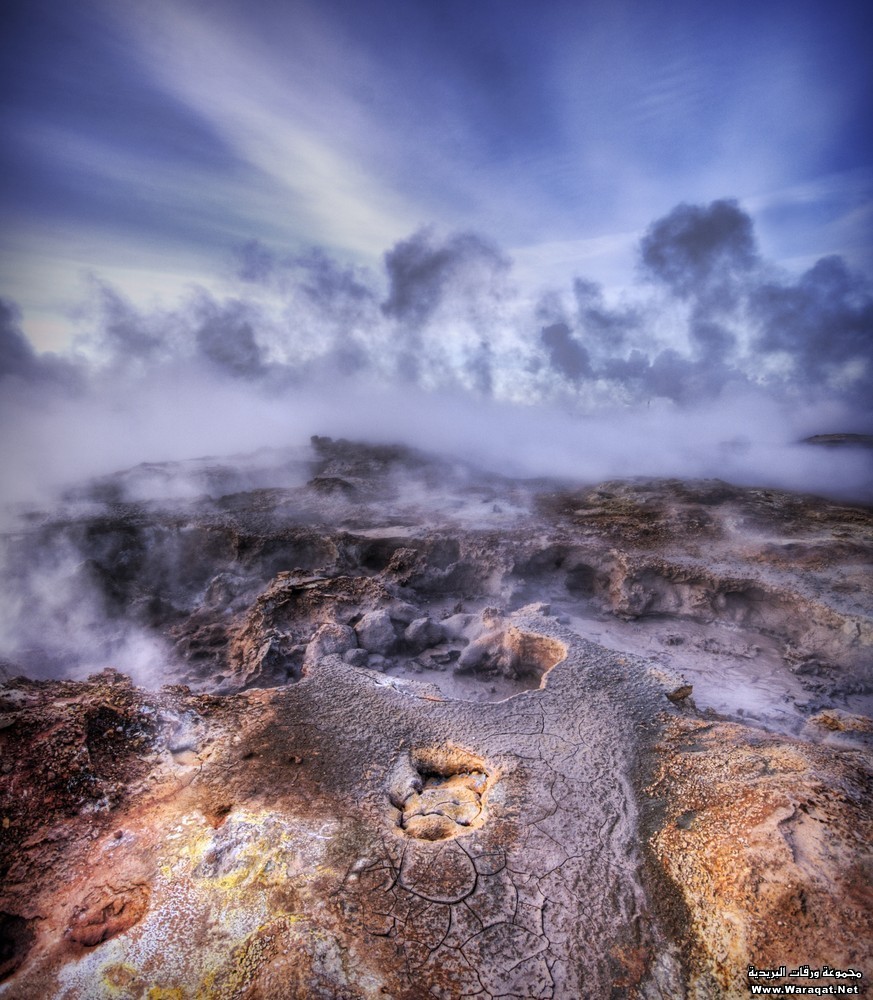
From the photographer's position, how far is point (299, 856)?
98.9 inches

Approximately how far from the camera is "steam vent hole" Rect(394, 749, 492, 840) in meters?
2.77

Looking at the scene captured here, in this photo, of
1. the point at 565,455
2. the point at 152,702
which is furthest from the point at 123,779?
the point at 565,455

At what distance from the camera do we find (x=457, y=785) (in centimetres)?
315

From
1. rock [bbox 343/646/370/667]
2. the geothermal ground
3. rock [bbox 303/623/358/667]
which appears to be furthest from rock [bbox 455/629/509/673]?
rock [bbox 303/623/358/667]

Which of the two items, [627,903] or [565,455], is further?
[565,455]

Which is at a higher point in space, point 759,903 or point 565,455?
point 565,455

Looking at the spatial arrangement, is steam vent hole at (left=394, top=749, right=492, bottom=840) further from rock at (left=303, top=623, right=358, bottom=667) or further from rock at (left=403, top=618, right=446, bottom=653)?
rock at (left=403, top=618, right=446, bottom=653)

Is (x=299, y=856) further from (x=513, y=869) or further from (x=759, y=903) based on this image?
(x=759, y=903)

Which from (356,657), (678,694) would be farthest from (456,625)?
(678,694)

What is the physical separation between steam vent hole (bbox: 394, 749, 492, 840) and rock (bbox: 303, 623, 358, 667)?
1.56m

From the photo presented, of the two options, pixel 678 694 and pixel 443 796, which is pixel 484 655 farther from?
pixel 443 796

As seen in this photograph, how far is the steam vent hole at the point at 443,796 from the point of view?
9.08 ft

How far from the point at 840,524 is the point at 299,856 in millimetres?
8439

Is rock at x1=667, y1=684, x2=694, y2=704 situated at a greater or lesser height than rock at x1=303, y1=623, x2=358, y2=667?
lesser
